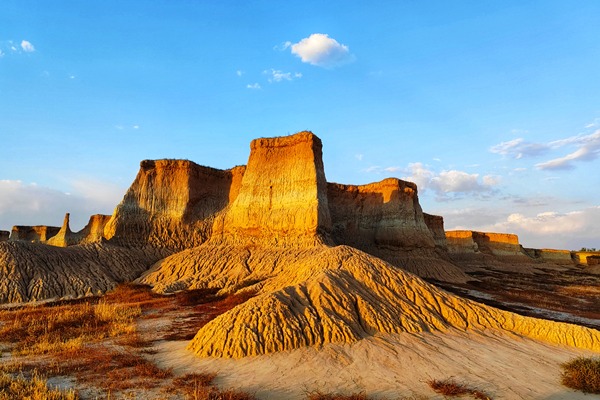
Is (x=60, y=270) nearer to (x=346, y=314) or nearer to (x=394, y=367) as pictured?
(x=346, y=314)

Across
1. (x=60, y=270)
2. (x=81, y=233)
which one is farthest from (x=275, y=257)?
(x=81, y=233)

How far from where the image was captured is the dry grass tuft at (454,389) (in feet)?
26.8

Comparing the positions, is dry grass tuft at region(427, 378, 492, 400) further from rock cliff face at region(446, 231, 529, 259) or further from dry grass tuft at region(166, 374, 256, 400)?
rock cliff face at region(446, 231, 529, 259)

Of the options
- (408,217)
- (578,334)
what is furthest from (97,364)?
(408,217)

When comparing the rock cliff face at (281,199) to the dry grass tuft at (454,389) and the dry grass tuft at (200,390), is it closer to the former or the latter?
the dry grass tuft at (454,389)

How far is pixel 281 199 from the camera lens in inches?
1161

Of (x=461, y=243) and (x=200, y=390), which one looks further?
(x=461, y=243)

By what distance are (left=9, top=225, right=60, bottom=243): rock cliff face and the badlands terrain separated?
3299 cm

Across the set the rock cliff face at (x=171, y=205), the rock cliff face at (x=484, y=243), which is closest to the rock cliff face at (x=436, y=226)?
the rock cliff face at (x=484, y=243)

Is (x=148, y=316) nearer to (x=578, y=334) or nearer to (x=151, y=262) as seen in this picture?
(x=151, y=262)

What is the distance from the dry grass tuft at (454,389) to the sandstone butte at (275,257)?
10.5ft

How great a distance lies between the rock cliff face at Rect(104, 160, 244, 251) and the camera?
31672 millimetres

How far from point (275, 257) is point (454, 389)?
18364 mm

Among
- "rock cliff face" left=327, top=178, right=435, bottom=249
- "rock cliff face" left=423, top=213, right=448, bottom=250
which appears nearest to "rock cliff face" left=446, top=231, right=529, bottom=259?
"rock cliff face" left=423, top=213, right=448, bottom=250
